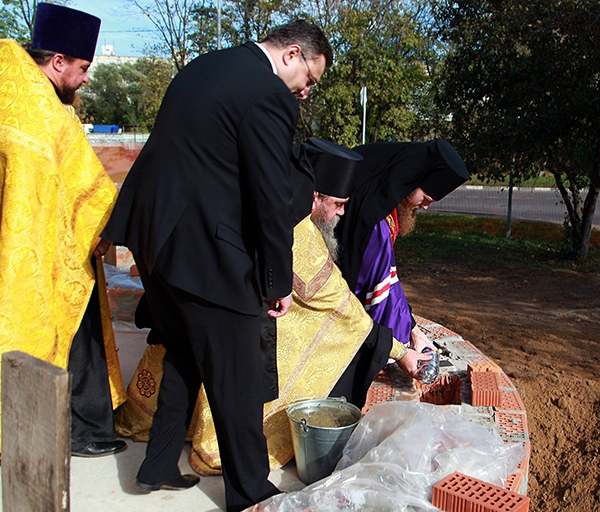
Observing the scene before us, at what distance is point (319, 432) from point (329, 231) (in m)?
1.26

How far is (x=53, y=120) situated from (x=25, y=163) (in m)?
0.23

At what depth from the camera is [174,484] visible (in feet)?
8.94

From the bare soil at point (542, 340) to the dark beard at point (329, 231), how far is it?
1.86 meters

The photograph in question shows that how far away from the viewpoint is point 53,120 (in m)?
2.84

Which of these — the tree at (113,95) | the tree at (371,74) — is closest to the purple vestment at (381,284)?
the tree at (371,74)

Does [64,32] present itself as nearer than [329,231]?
Yes

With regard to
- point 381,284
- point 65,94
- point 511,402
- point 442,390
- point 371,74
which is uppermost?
point 371,74

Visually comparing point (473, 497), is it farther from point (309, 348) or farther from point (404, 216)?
point (404, 216)

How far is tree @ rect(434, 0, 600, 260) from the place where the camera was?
341 inches

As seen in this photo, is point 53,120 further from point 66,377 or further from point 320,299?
point 66,377

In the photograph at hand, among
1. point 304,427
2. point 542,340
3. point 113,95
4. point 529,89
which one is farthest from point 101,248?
point 113,95

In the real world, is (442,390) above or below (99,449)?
below

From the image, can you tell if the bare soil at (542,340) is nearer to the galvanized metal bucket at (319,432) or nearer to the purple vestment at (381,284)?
the purple vestment at (381,284)

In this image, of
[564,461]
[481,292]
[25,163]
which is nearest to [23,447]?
[25,163]
